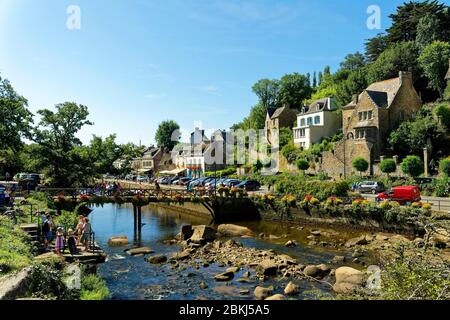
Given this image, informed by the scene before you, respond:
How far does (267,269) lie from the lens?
2108 centimetres

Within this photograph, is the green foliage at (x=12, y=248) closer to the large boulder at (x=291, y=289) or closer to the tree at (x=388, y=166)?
the large boulder at (x=291, y=289)

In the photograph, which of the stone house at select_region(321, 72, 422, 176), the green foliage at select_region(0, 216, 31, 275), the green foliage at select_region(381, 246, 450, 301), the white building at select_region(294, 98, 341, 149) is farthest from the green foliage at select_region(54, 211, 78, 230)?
the white building at select_region(294, 98, 341, 149)

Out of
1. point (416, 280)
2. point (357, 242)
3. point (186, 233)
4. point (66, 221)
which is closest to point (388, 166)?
point (357, 242)

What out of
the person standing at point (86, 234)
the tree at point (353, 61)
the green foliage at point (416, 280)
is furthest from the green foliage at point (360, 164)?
the tree at point (353, 61)

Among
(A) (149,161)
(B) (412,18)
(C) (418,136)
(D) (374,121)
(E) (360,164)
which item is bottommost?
(E) (360,164)

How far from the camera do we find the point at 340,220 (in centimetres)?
3519

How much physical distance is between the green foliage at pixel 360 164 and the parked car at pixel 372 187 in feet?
26.8

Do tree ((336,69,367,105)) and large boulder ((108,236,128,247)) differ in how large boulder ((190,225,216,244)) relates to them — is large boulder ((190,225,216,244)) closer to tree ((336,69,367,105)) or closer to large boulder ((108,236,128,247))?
large boulder ((108,236,128,247))

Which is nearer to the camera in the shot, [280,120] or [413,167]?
[413,167]

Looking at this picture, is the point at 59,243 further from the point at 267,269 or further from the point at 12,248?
the point at 267,269

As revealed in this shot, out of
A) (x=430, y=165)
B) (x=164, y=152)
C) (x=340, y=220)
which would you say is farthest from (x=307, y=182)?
(x=164, y=152)

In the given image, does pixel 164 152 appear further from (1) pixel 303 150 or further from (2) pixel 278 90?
(1) pixel 303 150

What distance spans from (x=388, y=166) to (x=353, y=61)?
224 feet

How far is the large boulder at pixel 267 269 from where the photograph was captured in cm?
2102
